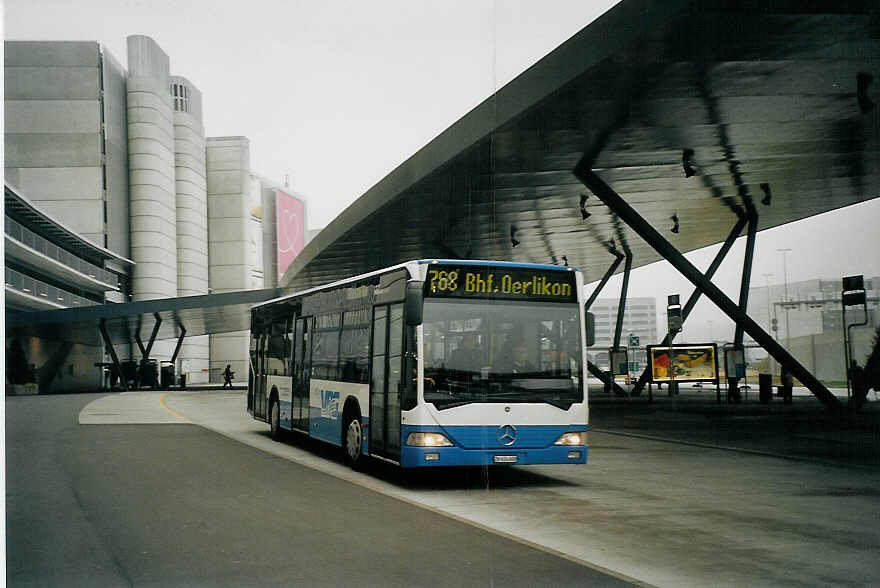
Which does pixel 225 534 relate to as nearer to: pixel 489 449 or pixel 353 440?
pixel 489 449

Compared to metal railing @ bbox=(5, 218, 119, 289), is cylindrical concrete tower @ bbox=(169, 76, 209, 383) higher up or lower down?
higher up

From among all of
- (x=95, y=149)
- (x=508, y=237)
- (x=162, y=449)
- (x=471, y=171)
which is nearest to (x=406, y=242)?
(x=471, y=171)

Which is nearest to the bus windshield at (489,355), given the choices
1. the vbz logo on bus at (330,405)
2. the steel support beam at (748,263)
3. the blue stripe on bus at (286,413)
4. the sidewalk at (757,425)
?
the vbz logo on bus at (330,405)

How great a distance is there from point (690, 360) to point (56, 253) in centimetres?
2605

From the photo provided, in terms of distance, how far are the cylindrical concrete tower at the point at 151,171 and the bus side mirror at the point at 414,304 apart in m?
3.04

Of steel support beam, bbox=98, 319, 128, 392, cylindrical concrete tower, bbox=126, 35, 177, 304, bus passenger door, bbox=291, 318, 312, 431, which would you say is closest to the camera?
cylindrical concrete tower, bbox=126, 35, 177, 304

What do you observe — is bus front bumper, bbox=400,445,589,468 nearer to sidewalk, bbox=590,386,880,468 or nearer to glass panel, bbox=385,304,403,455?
glass panel, bbox=385,304,403,455

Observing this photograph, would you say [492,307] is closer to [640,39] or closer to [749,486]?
[749,486]

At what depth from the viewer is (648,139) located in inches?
821

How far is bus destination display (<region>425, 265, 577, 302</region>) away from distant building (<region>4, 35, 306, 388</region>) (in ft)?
6.16

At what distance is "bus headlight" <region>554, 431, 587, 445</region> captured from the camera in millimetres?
11717

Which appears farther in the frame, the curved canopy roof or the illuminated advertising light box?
the illuminated advertising light box

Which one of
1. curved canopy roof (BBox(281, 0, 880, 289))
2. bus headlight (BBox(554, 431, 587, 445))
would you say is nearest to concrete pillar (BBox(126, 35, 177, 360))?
curved canopy roof (BBox(281, 0, 880, 289))

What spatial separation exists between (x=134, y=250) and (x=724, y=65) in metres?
10.2
